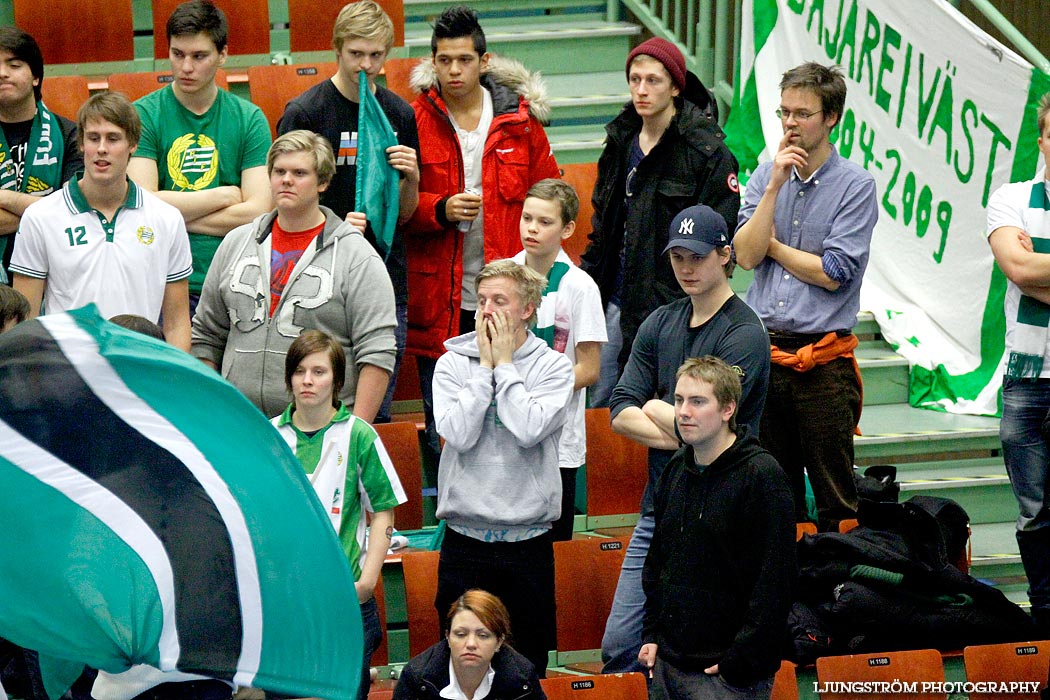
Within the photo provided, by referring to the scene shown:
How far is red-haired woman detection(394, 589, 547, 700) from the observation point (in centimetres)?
457

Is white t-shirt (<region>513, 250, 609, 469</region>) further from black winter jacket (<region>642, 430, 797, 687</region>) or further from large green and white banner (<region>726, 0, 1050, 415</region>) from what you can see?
large green and white banner (<region>726, 0, 1050, 415</region>)

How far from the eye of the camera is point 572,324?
5.57 metres

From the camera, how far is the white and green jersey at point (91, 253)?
5258 millimetres

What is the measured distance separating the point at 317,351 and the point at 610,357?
1707 millimetres

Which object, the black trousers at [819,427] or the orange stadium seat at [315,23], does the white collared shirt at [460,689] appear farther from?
the orange stadium seat at [315,23]

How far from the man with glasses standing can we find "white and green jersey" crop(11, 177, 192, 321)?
84.0 inches

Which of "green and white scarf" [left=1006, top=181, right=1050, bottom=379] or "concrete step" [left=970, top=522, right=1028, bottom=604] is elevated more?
"green and white scarf" [left=1006, top=181, right=1050, bottom=379]

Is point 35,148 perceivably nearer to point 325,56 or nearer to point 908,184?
point 325,56

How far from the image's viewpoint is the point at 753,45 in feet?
26.1

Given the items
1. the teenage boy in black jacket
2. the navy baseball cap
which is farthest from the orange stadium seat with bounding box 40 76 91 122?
the teenage boy in black jacket

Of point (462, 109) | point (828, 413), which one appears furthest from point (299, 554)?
point (462, 109)

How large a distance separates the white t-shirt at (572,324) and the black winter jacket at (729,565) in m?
0.99

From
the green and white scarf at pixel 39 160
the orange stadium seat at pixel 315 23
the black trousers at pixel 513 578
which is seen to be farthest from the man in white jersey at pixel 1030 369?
the orange stadium seat at pixel 315 23

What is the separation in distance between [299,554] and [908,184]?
15.2 feet
